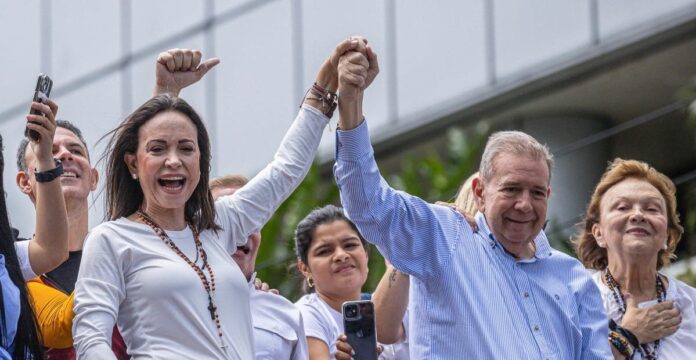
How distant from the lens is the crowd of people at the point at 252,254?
5.85 m

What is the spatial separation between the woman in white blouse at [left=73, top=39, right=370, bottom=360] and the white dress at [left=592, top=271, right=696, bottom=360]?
1.83 m

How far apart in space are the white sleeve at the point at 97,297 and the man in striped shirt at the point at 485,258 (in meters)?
0.84

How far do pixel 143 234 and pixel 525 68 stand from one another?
34.4 ft

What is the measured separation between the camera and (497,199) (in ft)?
21.6

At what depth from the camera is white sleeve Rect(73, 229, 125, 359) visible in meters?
5.63

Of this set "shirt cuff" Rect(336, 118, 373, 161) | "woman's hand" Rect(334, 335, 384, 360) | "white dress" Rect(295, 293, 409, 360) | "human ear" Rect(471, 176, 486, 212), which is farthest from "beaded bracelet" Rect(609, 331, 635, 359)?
"shirt cuff" Rect(336, 118, 373, 161)

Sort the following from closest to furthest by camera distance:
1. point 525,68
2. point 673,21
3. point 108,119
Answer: point 673,21 < point 525,68 < point 108,119

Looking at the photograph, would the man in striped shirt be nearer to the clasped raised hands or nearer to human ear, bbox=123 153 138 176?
the clasped raised hands

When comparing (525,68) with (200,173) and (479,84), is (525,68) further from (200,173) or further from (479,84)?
(200,173)

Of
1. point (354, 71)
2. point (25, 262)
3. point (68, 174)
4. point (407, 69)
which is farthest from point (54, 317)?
point (407, 69)

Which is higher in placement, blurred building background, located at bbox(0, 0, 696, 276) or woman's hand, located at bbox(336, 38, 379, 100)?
woman's hand, located at bbox(336, 38, 379, 100)

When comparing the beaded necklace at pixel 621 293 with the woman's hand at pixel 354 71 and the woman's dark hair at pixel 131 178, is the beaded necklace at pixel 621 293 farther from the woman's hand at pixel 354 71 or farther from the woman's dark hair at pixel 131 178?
the woman's dark hair at pixel 131 178

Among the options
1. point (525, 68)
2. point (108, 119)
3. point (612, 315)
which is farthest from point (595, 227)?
point (108, 119)

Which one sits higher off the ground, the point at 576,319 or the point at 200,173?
the point at 200,173
